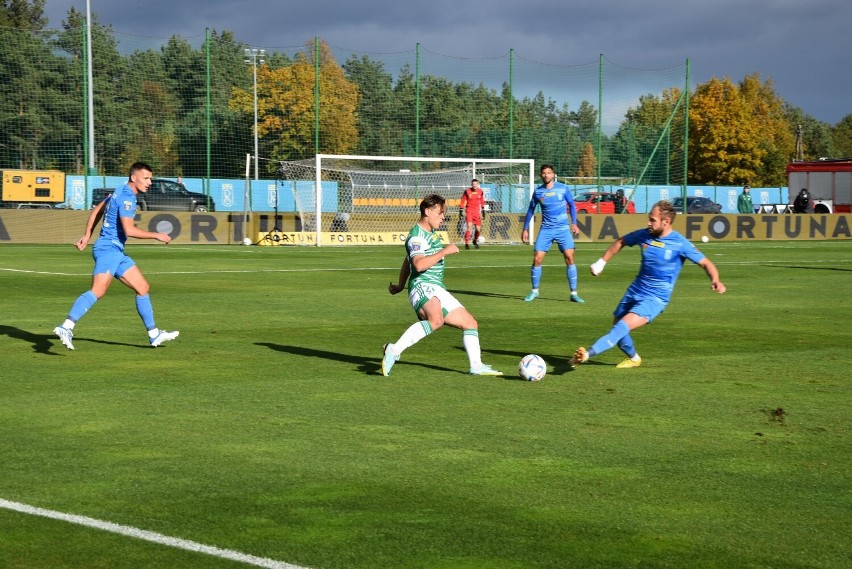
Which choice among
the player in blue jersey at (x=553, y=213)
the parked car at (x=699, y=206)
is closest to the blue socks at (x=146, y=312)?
the player in blue jersey at (x=553, y=213)

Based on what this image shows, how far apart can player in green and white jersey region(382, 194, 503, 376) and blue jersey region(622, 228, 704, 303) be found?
5.65ft

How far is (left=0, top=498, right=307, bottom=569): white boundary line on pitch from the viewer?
507 centimetres

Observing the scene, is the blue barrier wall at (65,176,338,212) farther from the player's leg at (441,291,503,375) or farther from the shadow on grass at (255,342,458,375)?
the player's leg at (441,291,503,375)

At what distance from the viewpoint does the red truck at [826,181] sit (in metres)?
63.0

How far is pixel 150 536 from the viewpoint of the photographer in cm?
543

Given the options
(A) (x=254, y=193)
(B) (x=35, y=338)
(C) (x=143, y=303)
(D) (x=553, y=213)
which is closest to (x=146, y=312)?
(C) (x=143, y=303)

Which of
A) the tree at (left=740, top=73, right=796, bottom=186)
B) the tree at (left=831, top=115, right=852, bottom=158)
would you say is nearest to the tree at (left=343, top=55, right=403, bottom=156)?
the tree at (left=740, top=73, right=796, bottom=186)

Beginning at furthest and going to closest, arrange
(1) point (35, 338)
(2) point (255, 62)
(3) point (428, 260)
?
1. (2) point (255, 62)
2. (1) point (35, 338)
3. (3) point (428, 260)

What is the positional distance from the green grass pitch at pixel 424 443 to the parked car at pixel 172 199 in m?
29.7

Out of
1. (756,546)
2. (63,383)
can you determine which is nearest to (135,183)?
(63,383)

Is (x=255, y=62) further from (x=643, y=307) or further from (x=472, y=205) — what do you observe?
(x=643, y=307)

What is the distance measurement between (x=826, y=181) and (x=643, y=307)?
57.0 meters

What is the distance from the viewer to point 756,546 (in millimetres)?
5438

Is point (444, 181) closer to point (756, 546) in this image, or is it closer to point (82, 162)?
point (82, 162)
